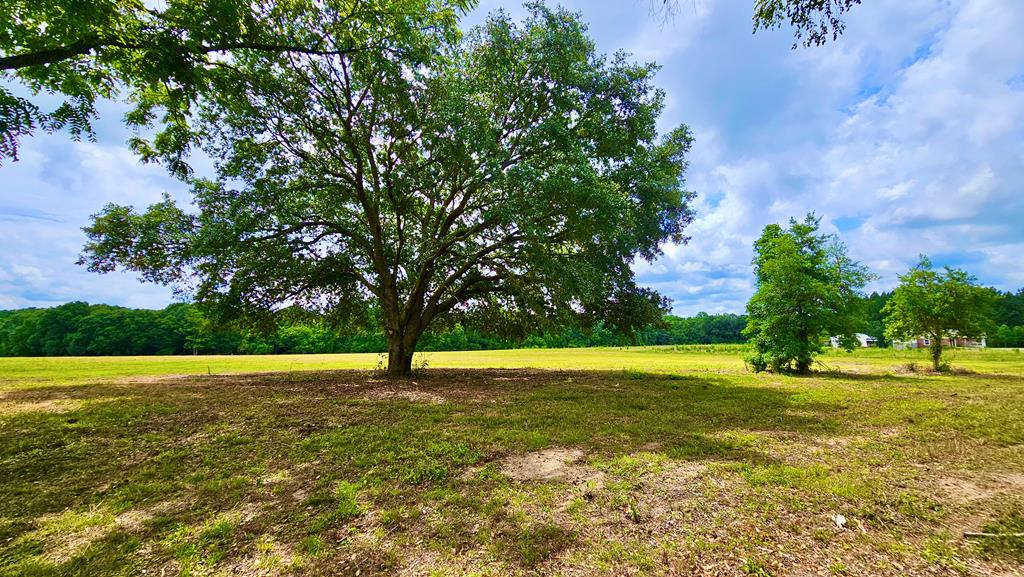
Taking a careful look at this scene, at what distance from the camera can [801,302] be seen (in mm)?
21266

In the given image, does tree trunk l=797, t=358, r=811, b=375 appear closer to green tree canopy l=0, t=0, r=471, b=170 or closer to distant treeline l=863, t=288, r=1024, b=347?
green tree canopy l=0, t=0, r=471, b=170

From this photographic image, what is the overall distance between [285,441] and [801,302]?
24348mm

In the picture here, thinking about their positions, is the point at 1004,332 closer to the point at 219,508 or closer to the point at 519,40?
the point at 519,40

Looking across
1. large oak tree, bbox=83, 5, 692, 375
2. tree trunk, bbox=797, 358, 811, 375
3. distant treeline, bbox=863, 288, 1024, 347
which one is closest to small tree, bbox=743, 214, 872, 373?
tree trunk, bbox=797, 358, 811, 375

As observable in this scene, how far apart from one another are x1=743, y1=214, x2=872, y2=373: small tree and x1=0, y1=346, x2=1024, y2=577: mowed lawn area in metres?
11.7

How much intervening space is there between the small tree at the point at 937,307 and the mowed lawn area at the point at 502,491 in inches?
714

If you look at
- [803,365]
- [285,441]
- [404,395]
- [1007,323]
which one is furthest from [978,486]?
[1007,323]

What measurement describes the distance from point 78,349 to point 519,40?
84.7 m

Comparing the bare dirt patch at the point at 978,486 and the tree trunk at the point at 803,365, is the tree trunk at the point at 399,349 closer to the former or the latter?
the bare dirt patch at the point at 978,486

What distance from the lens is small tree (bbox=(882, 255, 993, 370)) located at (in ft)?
73.8

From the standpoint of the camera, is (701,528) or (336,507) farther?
(336,507)

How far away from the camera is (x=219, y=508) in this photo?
431cm

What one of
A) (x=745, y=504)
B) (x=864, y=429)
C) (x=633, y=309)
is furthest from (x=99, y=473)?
(x=633, y=309)

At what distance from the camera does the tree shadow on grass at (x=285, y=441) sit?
4.29 m
